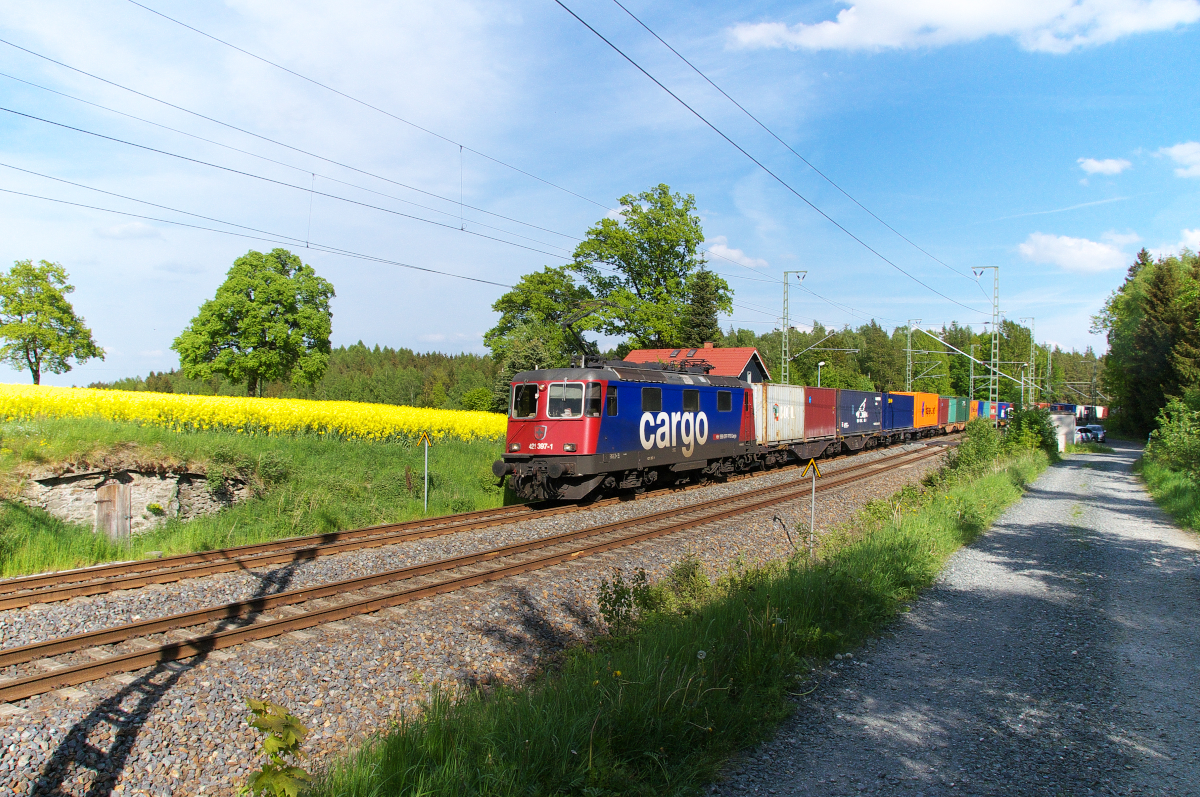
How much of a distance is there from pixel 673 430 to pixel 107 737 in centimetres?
1371

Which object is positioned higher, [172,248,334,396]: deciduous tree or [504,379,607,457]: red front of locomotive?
[172,248,334,396]: deciduous tree

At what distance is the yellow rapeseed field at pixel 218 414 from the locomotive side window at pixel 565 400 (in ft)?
17.2

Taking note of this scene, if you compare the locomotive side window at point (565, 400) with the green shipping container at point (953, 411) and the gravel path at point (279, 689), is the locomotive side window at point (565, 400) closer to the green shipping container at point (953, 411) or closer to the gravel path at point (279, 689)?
the gravel path at point (279, 689)

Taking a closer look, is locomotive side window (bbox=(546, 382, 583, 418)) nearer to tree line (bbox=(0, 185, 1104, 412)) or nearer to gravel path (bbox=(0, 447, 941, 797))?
gravel path (bbox=(0, 447, 941, 797))

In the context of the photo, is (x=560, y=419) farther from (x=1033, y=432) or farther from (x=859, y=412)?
(x=1033, y=432)

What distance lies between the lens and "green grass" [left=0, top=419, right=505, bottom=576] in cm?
1000

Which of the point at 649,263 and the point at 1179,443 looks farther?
the point at 649,263

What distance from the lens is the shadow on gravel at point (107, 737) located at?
14.0ft

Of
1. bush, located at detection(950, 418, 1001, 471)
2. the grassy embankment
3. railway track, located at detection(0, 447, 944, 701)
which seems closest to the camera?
the grassy embankment

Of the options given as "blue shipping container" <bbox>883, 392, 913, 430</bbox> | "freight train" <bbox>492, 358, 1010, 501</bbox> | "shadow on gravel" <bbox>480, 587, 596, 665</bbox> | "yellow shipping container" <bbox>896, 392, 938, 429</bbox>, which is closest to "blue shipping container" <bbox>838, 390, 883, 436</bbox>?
"blue shipping container" <bbox>883, 392, 913, 430</bbox>

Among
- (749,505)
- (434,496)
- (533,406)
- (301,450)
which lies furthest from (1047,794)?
(301,450)

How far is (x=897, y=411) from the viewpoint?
35000 millimetres

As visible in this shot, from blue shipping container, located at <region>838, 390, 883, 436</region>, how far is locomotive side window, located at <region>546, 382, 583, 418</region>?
17053mm

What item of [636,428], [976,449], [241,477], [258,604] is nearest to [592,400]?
[636,428]
